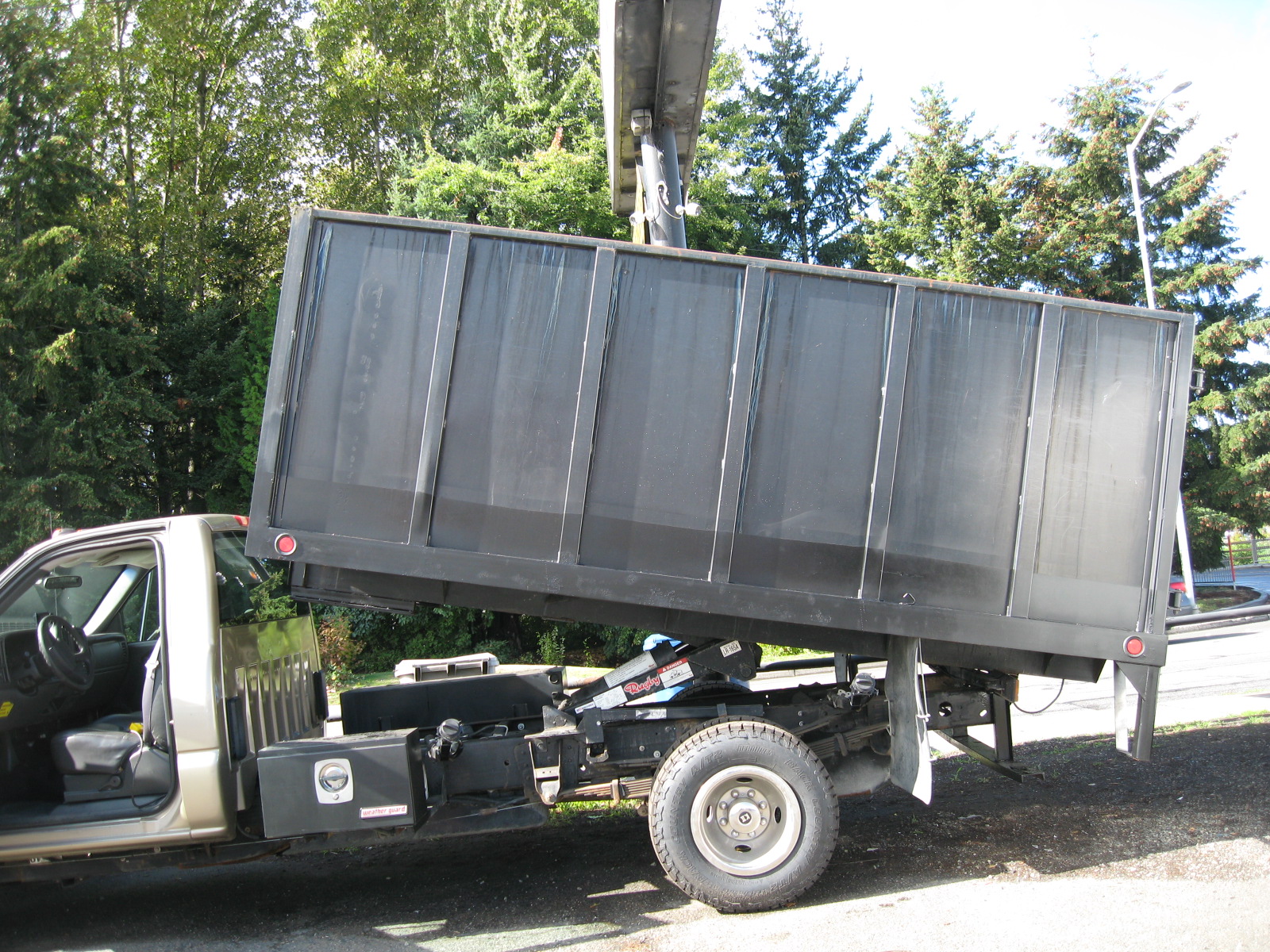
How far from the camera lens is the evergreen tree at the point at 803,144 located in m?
28.2

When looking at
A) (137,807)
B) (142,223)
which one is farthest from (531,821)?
(142,223)

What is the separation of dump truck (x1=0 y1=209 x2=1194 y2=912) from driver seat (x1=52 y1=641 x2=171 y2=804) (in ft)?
0.06

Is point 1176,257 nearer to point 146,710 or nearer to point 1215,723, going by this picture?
point 1215,723

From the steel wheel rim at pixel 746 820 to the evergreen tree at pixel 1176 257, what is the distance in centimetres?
2196

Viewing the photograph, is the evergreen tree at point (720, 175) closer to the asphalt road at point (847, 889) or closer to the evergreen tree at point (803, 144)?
the evergreen tree at point (803, 144)

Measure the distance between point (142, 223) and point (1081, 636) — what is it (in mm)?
24189

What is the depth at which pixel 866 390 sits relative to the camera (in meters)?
4.46

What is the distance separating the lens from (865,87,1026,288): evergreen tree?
23156mm

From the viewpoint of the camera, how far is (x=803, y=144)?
1107 inches

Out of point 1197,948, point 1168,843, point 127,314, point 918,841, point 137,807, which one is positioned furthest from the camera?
point 127,314

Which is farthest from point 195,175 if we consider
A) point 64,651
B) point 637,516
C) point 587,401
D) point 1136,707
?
point 1136,707

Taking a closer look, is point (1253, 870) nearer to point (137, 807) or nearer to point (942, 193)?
point (137, 807)

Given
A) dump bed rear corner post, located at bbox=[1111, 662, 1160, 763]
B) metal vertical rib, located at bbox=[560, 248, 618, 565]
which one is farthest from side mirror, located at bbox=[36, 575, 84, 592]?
dump bed rear corner post, located at bbox=[1111, 662, 1160, 763]

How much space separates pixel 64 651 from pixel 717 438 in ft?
11.2
